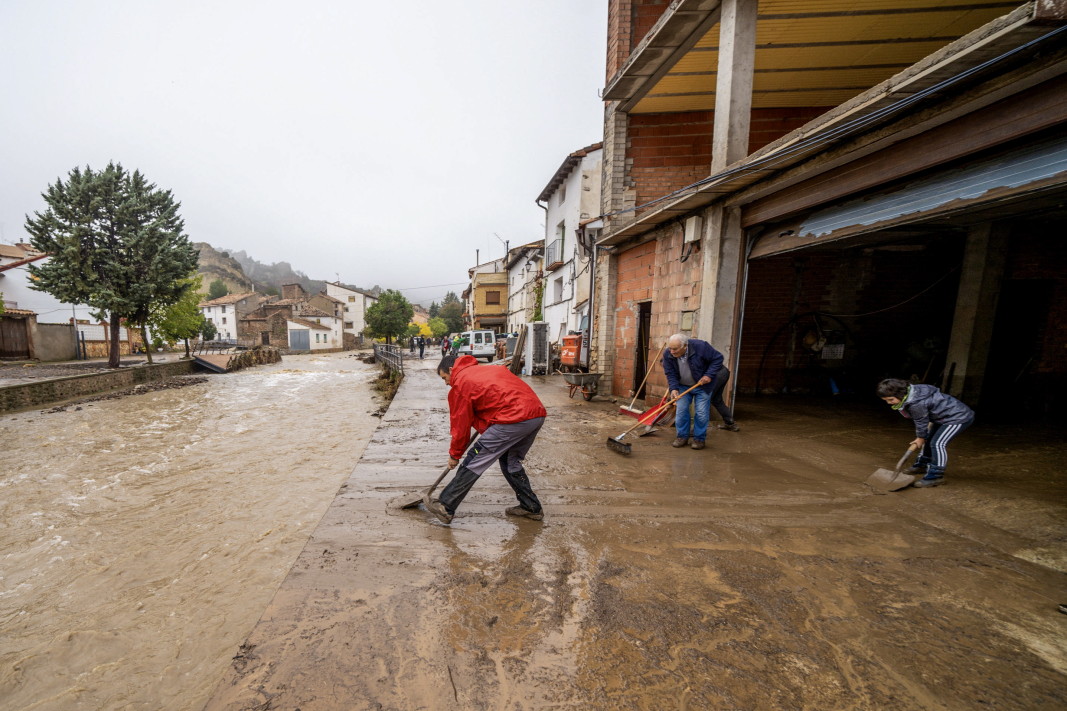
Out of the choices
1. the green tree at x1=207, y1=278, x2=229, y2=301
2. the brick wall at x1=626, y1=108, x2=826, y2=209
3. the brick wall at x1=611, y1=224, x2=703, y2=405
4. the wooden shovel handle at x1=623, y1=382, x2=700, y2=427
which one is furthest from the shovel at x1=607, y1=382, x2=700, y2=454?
the green tree at x1=207, y1=278, x2=229, y2=301

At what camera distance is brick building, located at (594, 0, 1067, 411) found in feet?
9.72

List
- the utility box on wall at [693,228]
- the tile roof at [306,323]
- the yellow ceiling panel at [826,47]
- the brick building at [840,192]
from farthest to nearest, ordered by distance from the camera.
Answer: the tile roof at [306,323] < the utility box on wall at [693,228] < the yellow ceiling panel at [826,47] < the brick building at [840,192]

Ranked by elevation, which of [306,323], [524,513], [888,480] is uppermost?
[306,323]

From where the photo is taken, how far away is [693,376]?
496cm

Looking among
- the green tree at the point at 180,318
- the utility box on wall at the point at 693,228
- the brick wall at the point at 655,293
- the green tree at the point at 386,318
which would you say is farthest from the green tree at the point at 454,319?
the utility box on wall at the point at 693,228

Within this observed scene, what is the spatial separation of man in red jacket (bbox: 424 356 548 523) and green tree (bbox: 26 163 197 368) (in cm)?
1994

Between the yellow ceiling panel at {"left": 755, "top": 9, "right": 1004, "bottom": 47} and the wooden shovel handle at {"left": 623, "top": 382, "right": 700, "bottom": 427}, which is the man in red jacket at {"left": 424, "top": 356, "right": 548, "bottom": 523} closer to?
the wooden shovel handle at {"left": 623, "top": 382, "right": 700, "bottom": 427}

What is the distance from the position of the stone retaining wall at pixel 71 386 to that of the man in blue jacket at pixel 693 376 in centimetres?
1500

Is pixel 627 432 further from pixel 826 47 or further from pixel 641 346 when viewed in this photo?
pixel 826 47

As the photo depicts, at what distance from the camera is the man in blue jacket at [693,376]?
4.87m

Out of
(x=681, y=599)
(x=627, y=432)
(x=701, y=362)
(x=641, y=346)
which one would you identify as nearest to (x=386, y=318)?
(x=641, y=346)

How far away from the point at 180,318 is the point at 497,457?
75.3 ft

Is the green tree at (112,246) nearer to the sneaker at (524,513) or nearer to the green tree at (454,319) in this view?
the sneaker at (524,513)

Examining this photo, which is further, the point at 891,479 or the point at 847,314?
the point at 847,314
